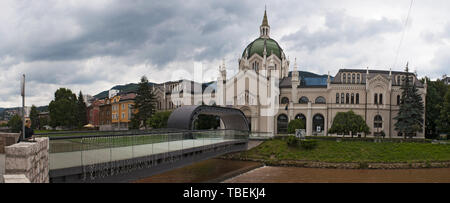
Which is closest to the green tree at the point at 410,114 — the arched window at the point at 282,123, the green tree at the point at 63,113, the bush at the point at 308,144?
the arched window at the point at 282,123

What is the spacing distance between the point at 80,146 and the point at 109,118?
78266 mm

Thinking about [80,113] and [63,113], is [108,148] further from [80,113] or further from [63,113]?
[80,113]

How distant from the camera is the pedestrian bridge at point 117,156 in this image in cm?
1316

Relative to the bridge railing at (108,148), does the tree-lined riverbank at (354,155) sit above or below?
below

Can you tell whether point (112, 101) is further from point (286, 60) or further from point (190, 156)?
point (190, 156)

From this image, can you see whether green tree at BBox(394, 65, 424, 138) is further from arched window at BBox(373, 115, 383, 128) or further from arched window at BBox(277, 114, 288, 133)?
arched window at BBox(277, 114, 288, 133)

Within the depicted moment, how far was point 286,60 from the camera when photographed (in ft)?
249

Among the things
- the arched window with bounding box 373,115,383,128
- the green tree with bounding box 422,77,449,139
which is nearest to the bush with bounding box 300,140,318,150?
the arched window with bounding box 373,115,383,128

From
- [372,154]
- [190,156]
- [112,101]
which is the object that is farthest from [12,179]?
[112,101]

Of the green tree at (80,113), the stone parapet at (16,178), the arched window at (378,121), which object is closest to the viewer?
the stone parapet at (16,178)

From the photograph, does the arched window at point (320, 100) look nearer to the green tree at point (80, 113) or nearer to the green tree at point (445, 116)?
the green tree at point (445, 116)

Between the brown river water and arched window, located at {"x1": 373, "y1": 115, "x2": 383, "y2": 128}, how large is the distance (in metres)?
22.3

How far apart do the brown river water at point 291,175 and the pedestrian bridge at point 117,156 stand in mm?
5006
